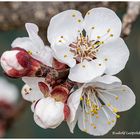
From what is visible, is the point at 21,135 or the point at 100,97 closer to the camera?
the point at 100,97

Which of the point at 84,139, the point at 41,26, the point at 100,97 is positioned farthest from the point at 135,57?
the point at 100,97

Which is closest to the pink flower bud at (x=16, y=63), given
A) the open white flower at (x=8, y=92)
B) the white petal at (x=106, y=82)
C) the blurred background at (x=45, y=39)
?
the white petal at (x=106, y=82)

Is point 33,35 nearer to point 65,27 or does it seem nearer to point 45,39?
point 65,27

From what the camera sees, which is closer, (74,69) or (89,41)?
(74,69)

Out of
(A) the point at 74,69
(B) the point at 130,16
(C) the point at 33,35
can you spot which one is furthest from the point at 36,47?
(B) the point at 130,16

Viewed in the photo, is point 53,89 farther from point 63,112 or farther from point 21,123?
point 21,123

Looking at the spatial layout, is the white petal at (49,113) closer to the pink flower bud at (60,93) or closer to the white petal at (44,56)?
the pink flower bud at (60,93)
